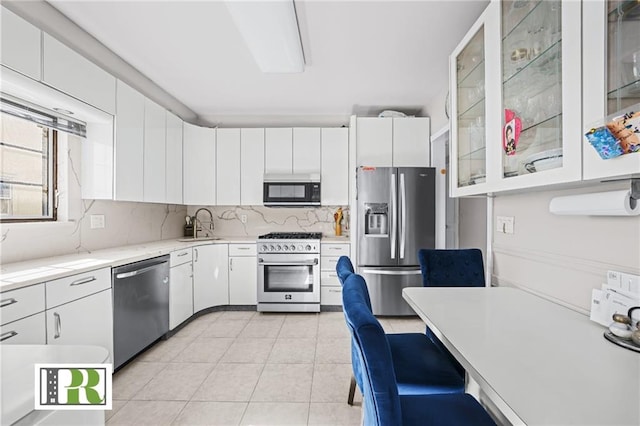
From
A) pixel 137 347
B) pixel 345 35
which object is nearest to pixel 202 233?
pixel 137 347

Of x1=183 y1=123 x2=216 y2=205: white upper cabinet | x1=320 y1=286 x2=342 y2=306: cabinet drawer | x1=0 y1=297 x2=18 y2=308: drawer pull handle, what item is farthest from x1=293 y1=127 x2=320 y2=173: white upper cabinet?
x1=0 y1=297 x2=18 y2=308: drawer pull handle

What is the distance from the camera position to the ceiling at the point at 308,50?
2107 millimetres

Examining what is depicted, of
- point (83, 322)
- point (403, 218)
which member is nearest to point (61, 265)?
point (83, 322)

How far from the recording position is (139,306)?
2.54 metres

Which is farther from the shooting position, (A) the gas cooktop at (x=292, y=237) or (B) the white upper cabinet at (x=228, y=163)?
(B) the white upper cabinet at (x=228, y=163)

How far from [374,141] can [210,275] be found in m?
2.61

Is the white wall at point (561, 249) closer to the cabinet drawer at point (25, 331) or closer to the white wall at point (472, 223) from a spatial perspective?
the white wall at point (472, 223)

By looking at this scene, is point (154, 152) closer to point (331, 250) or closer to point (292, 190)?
point (292, 190)

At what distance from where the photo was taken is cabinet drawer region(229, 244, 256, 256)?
3855 millimetres

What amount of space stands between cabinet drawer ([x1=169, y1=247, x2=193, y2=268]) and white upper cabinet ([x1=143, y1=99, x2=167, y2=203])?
22.8 inches

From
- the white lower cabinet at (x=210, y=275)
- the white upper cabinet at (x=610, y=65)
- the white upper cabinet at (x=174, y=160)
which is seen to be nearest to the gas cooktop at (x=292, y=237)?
the white lower cabinet at (x=210, y=275)

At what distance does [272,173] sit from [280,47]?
1.89m

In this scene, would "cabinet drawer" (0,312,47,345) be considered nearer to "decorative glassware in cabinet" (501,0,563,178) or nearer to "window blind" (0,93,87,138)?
"window blind" (0,93,87,138)

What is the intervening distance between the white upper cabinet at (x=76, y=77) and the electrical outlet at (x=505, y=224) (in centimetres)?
296
